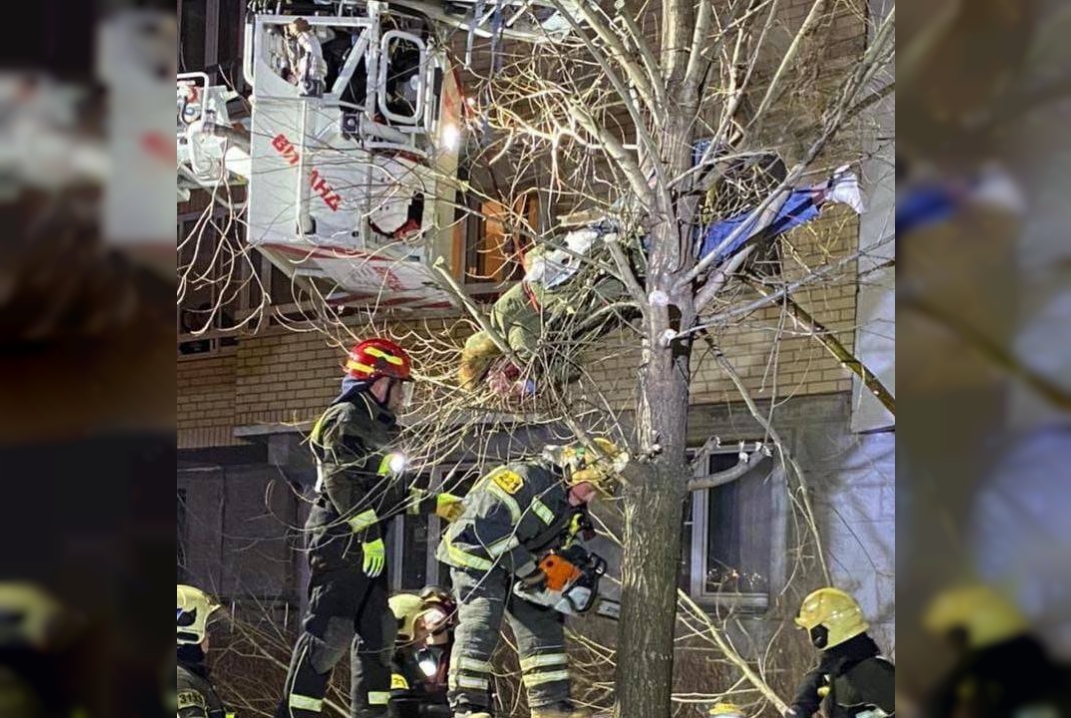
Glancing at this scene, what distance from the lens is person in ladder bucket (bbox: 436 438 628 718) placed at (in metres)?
5.90

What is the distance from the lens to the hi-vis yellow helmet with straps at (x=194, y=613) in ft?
21.6

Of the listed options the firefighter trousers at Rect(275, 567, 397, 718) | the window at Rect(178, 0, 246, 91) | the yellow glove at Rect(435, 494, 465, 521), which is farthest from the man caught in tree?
the window at Rect(178, 0, 246, 91)

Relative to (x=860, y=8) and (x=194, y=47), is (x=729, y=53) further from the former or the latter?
(x=194, y=47)

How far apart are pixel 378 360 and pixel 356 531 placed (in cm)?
101

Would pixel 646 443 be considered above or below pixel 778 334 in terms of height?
below

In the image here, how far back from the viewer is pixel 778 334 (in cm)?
530

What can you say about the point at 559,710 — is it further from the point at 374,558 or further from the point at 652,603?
the point at 652,603

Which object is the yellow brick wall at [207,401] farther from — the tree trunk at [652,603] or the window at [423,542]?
the tree trunk at [652,603]

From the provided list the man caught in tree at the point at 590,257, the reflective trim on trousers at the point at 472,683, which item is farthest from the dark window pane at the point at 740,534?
the reflective trim on trousers at the point at 472,683

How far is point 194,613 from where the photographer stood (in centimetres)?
666
